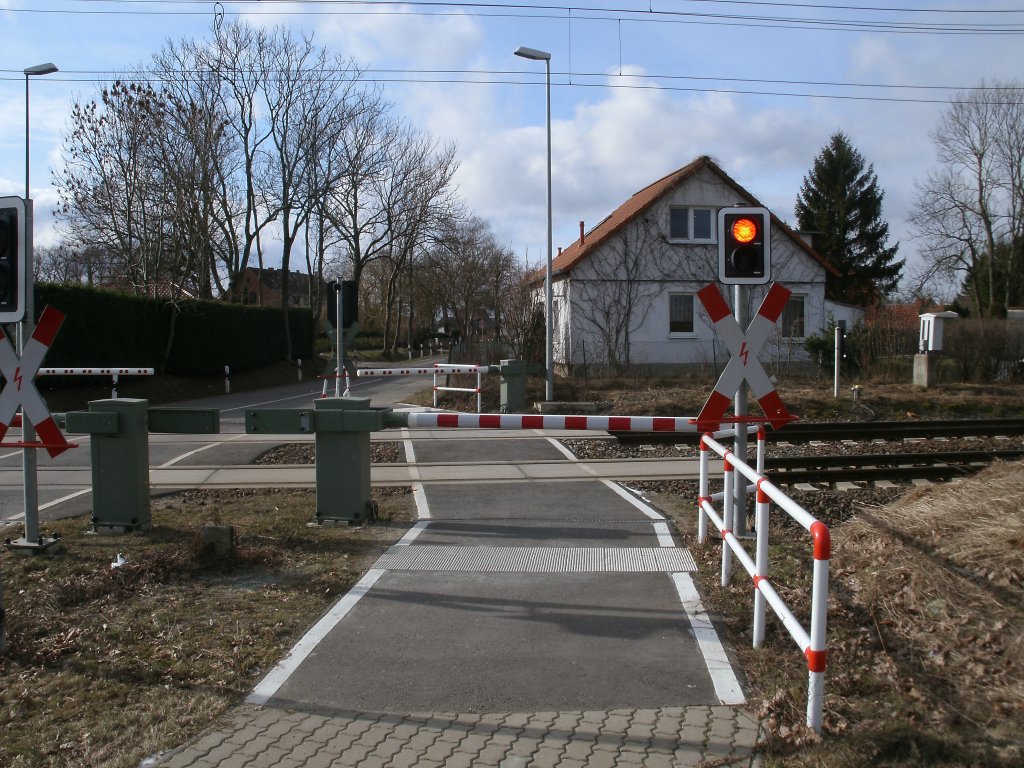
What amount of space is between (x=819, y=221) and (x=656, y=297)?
23617 millimetres

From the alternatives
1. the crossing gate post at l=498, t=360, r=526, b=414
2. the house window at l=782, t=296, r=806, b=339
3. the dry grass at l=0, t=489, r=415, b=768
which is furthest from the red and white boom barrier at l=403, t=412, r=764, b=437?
the house window at l=782, t=296, r=806, b=339

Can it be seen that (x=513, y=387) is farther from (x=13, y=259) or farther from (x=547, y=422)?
(x=13, y=259)

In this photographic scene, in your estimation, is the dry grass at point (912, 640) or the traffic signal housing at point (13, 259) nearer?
the dry grass at point (912, 640)

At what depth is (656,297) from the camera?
104ft

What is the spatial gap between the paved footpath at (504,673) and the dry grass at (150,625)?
222 mm

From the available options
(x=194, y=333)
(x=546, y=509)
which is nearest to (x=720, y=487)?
(x=546, y=509)

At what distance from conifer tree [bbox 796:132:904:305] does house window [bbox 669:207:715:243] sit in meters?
20.7

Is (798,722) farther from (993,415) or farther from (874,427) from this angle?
(993,415)

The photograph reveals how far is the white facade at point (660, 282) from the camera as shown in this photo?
103ft

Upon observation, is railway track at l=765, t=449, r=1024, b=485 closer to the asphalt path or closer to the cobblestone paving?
the asphalt path

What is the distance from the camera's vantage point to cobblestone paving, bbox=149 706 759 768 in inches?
142

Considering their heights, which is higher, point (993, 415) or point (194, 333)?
point (194, 333)

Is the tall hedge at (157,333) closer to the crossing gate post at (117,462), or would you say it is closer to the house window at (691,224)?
the crossing gate post at (117,462)

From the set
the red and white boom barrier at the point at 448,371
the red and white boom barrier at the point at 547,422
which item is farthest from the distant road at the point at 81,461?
the red and white boom barrier at the point at 547,422
